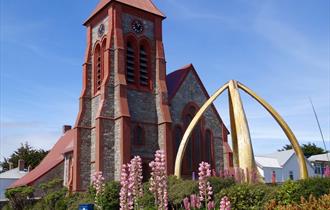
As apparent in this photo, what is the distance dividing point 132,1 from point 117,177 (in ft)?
48.6

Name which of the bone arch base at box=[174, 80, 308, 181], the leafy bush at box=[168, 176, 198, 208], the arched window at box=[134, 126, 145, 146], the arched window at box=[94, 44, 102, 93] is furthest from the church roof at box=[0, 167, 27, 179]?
the leafy bush at box=[168, 176, 198, 208]

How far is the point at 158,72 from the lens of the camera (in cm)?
3566

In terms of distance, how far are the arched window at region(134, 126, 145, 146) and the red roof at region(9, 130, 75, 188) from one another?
319 inches

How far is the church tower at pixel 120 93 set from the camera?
104 ft

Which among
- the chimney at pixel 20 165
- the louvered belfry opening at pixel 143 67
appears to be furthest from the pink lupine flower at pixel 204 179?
the chimney at pixel 20 165

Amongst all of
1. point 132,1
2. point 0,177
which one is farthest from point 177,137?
point 0,177

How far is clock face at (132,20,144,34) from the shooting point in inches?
1401

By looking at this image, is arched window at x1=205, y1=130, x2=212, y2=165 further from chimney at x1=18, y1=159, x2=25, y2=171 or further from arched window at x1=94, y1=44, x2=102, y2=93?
chimney at x1=18, y1=159, x2=25, y2=171

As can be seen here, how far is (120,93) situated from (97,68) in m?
Result: 5.20

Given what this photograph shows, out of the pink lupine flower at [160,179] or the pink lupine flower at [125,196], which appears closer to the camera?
the pink lupine flower at [160,179]

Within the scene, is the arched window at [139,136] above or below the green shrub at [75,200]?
above

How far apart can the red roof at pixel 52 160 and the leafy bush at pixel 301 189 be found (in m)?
25.9

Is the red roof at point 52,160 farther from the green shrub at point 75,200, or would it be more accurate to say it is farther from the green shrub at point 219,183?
the green shrub at point 219,183

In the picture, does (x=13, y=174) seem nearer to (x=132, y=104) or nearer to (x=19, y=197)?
(x=19, y=197)
